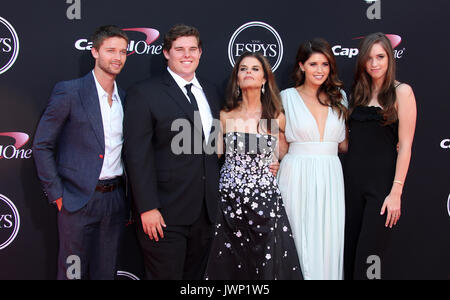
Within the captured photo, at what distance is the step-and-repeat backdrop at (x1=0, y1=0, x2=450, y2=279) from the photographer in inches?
114

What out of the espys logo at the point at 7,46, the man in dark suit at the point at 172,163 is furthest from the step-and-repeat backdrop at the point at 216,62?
the man in dark suit at the point at 172,163

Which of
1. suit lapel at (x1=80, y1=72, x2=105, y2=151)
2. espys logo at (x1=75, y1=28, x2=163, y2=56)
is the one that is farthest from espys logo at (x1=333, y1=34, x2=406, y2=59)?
suit lapel at (x1=80, y1=72, x2=105, y2=151)

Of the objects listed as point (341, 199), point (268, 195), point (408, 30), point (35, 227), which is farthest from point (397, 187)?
point (35, 227)

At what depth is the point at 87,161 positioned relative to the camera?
241 cm

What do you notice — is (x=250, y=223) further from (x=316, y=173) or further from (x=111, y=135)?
(x=111, y=135)

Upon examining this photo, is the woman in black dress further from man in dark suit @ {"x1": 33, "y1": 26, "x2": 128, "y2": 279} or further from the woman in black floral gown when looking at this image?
man in dark suit @ {"x1": 33, "y1": 26, "x2": 128, "y2": 279}

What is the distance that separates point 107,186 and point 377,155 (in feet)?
5.46

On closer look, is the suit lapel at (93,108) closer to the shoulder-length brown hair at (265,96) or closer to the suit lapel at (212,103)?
the suit lapel at (212,103)

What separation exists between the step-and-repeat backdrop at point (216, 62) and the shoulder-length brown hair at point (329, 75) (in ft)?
1.24

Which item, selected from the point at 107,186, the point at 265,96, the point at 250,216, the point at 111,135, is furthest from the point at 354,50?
the point at 107,186

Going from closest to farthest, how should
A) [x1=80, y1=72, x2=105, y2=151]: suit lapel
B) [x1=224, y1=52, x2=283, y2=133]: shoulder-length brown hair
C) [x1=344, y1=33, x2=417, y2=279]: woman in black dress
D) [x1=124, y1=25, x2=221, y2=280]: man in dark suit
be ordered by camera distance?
[x1=124, y1=25, x2=221, y2=280]: man in dark suit → [x1=80, y1=72, x2=105, y2=151]: suit lapel → [x1=344, y1=33, x2=417, y2=279]: woman in black dress → [x1=224, y1=52, x2=283, y2=133]: shoulder-length brown hair

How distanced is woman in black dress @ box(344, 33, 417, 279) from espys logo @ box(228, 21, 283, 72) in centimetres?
70

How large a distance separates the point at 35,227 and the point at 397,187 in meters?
2.46
